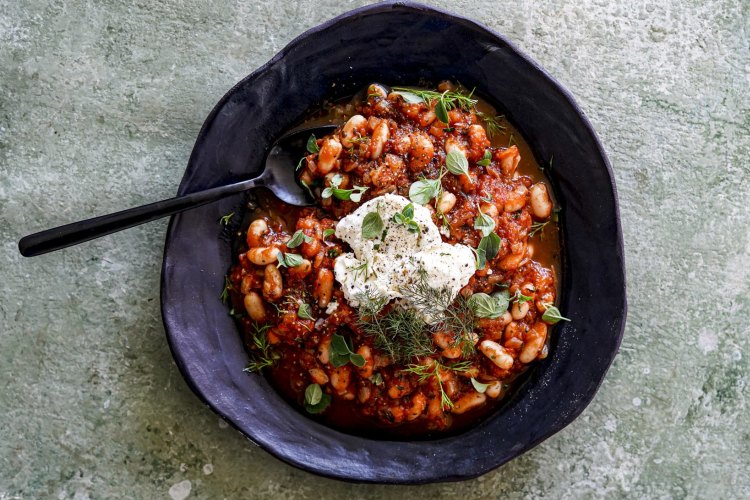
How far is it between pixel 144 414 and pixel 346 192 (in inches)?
48.3

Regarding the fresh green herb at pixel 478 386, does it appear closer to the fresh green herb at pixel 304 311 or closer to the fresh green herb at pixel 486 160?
the fresh green herb at pixel 304 311

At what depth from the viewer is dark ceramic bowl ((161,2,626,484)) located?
2574 millimetres

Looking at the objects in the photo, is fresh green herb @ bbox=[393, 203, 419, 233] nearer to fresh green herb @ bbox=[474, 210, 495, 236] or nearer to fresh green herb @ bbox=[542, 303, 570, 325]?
fresh green herb @ bbox=[474, 210, 495, 236]

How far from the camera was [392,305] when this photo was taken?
8.08ft

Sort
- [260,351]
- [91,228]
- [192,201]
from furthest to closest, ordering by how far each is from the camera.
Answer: [260,351] → [192,201] → [91,228]

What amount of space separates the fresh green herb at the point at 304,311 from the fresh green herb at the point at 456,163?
0.73 meters

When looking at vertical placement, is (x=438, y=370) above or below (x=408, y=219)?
below

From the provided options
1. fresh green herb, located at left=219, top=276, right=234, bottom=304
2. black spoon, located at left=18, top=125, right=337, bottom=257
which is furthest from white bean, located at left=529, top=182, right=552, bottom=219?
fresh green herb, located at left=219, top=276, right=234, bottom=304

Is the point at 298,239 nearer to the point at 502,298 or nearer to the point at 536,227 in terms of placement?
the point at 502,298

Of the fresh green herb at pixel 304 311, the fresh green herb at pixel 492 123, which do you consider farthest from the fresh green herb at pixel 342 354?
the fresh green herb at pixel 492 123

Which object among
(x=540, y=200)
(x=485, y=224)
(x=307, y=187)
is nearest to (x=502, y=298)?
(x=485, y=224)

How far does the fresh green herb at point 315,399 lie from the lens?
103 inches

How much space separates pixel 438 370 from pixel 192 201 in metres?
1.10

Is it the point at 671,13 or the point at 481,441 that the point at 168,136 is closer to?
the point at 481,441
